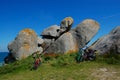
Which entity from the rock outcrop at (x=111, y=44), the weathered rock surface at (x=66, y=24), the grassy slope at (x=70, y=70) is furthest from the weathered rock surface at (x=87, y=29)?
the grassy slope at (x=70, y=70)

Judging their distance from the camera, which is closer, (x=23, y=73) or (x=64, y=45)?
(x=23, y=73)

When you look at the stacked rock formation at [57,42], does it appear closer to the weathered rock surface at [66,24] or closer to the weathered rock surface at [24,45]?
the weathered rock surface at [24,45]

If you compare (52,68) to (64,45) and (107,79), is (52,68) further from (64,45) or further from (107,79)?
(64,45)

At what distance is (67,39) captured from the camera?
34906 mm

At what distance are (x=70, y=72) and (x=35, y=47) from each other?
15.5 m

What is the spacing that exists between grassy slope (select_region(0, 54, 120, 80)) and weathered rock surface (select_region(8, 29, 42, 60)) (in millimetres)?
8407

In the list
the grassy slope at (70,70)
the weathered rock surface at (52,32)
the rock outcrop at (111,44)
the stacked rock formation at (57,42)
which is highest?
the weathered rock surface at (52,32)

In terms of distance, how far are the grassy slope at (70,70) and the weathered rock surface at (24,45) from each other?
8407 mm

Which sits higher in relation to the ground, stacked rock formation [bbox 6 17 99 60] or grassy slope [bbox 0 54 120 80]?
stacked rock formation [bbox 6 17 99 60]

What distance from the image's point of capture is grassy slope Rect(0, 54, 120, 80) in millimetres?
20448

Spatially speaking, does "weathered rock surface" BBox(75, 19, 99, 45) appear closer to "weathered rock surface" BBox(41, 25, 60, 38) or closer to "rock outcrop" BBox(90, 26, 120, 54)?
"weathered rock surface" BBox(41, 25, 60, 38)

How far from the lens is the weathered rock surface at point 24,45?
116 ft

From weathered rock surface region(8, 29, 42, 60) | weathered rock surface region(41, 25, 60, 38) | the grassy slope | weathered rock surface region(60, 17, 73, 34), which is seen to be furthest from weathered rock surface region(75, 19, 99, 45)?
the grassy slope

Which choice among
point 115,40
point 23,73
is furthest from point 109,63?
point 23,73
